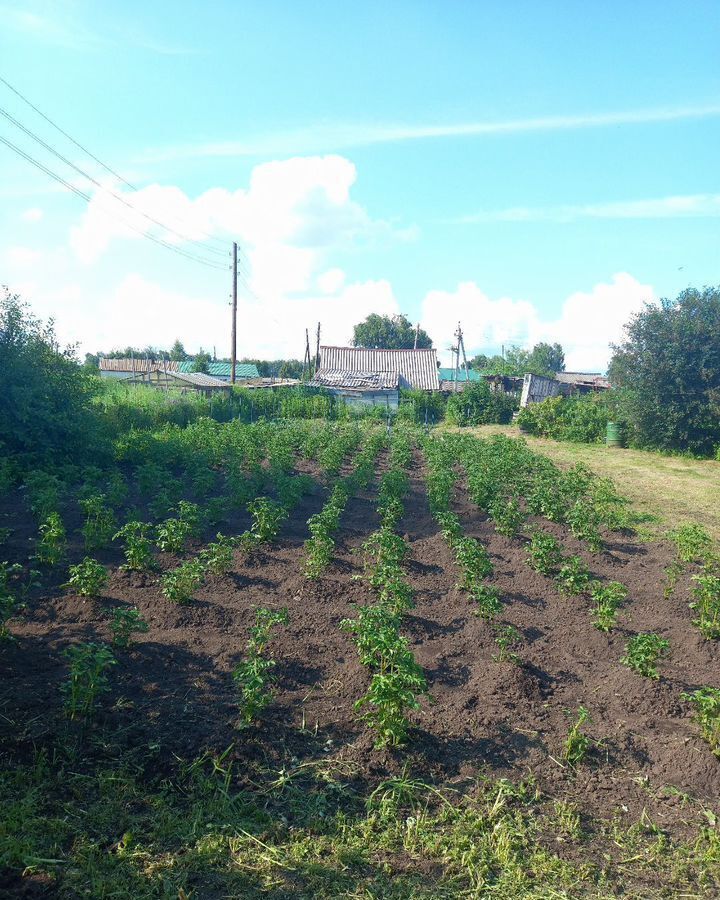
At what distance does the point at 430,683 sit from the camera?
5.56m

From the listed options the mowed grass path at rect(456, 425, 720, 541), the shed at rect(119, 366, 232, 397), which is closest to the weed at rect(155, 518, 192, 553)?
the mowed grass path at rect(456, 425, 720, 541)

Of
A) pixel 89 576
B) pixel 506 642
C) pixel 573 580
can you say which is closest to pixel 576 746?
pixel 506 642

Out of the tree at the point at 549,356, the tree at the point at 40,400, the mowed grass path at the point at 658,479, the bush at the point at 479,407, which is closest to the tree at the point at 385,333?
the tree at the point at 549,356

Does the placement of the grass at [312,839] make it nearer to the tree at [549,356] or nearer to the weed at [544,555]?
the weed at [544,555]

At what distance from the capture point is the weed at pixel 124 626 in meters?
5.48

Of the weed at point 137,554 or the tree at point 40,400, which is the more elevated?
the tree at point 40,400

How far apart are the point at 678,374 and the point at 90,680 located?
2271 centimetres

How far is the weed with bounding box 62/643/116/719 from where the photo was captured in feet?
15.4

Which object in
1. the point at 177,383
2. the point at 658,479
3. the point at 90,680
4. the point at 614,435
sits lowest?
the point at 90,680

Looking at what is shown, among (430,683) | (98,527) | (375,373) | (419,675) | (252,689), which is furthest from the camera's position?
(375,373)

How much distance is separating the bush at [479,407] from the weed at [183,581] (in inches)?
1114

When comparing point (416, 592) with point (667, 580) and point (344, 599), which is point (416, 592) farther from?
point (667, 580)

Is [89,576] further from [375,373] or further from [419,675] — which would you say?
[375,373]

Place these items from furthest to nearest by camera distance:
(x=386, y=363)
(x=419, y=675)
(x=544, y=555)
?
1. (x=386, y=363)
2. (x=544, y=555)
3. (x=419, y=675)
